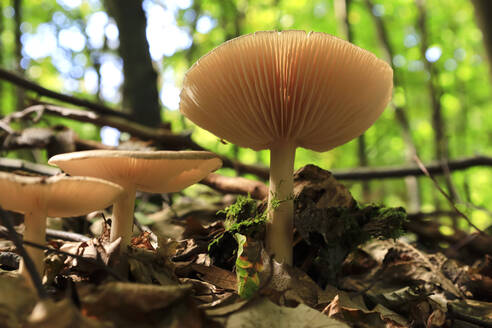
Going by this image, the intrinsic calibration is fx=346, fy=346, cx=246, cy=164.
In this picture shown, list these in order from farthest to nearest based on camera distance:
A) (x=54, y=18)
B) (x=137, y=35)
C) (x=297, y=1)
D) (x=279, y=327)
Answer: (x=54, y=18) < (x=297, y=1) < (x=137, y=35) < (x=279, y=327)

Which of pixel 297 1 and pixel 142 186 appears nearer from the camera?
pixel 142 186

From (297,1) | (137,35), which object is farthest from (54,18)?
(137,35)

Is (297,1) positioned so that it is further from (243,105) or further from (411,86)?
(243,105)

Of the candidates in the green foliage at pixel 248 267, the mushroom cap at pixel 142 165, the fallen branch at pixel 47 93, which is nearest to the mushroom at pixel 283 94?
the green foliage at pixel 248 267

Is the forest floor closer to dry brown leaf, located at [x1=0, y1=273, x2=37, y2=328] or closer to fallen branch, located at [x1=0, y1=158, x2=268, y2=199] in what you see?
dry brown leaf, located at [x1=0, y1=273, x2=37, y2=328]

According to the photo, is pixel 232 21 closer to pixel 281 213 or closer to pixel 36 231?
pixel 281 213

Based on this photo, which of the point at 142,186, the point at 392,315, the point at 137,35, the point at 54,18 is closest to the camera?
the point at 392,315

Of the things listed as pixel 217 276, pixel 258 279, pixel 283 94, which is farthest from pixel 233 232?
pixel 283 94

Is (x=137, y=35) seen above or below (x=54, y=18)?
below
